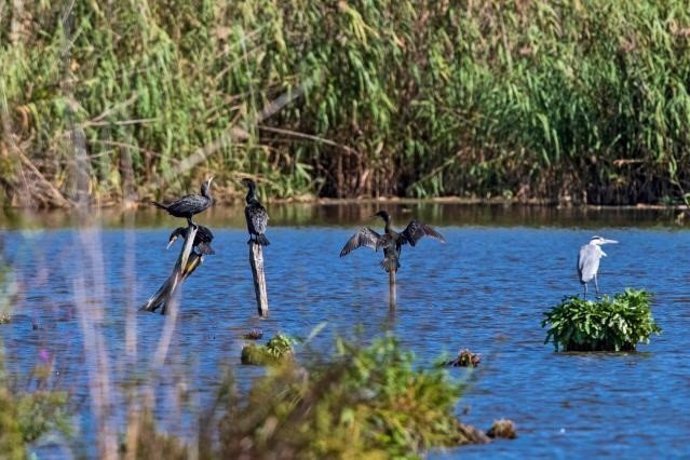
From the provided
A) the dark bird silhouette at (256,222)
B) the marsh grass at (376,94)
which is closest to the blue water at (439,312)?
the dark bird silhouette at (256,222)

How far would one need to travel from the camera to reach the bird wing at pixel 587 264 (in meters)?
16.5

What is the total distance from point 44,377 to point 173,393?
6.38 feet

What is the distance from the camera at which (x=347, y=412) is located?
25.7ft

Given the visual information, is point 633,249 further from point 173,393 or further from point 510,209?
point 173,393

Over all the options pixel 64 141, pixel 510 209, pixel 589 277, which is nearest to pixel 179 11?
pixel 64 141

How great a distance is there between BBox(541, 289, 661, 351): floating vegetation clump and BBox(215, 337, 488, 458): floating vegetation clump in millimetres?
3925

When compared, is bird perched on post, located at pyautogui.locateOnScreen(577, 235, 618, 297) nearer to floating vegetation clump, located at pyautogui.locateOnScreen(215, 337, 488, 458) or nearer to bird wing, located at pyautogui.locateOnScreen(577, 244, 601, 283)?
bird wing, located at pyautogui.locateOnScreen(577, 244, 601, 283)

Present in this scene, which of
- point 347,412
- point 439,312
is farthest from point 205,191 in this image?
point 347,412

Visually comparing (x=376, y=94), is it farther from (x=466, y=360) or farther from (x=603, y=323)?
(x=466, y=360)

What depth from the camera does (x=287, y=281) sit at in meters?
20.9

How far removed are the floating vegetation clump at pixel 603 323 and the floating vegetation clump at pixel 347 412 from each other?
3.92m

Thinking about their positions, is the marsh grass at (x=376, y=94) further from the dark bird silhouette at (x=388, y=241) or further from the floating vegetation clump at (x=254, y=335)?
the floating vegetation clump at (x=254, y=335)

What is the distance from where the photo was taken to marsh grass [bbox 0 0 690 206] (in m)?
28.8

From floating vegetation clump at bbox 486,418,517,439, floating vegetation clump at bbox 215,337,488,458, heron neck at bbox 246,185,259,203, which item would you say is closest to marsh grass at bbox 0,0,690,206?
heron neck at bbox 246,185,259,203
